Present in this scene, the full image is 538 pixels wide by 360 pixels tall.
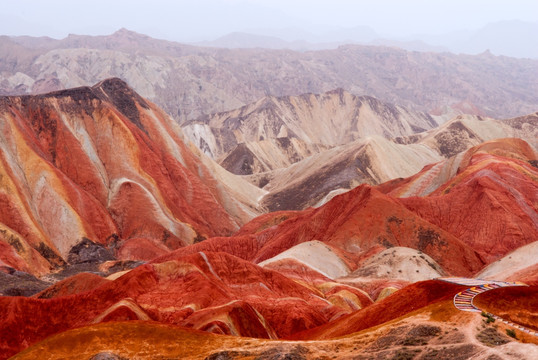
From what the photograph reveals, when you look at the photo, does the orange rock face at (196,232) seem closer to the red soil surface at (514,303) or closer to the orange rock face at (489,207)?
the red soil surface at (514,303)

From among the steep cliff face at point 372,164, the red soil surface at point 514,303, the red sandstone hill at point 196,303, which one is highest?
the red soil surface at point 514,303

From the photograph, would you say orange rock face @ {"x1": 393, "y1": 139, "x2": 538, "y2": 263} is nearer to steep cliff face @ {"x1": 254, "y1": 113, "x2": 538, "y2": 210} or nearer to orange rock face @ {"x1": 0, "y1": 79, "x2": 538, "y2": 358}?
orange rock face @ {"x1": 0, "y1": 79, "x2": 538, "y2": 358}

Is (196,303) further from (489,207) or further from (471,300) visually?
(489,207)

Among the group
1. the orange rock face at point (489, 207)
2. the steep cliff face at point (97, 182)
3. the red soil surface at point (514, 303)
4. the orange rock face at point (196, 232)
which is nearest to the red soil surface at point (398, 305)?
the orange rock face at point (196, 232)

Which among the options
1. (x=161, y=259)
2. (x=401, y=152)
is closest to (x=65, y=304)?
(x=161, y=259)

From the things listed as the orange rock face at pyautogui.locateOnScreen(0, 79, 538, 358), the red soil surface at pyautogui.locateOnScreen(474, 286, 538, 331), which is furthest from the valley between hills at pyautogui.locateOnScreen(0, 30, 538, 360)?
the orange rock face at pyautogui.locateOnScreen(0, 79, 538, 358)
